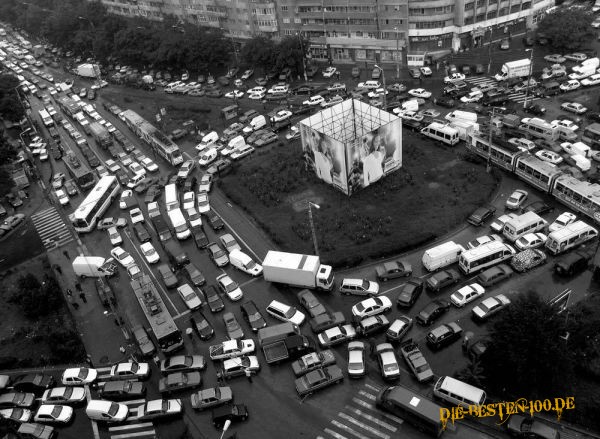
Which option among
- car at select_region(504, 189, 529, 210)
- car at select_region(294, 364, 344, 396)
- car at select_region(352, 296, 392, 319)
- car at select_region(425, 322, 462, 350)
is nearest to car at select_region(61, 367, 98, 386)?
car at select_region(294, 364, 344, 396)

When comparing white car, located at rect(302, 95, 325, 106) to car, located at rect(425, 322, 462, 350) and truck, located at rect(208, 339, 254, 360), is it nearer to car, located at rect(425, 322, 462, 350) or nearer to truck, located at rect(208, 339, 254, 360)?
truck, located at rect(208, 339, 254, 360)

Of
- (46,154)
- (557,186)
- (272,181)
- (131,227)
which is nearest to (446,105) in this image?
(557,186)

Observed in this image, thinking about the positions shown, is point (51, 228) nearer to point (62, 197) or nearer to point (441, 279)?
point (62, 197)

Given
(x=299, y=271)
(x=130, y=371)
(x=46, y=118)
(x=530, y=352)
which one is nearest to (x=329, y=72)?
(x=299, y=271)

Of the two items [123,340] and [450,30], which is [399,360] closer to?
[123,340]

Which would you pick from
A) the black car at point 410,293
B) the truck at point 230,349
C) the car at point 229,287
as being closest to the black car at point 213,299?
the car at point 229,287
